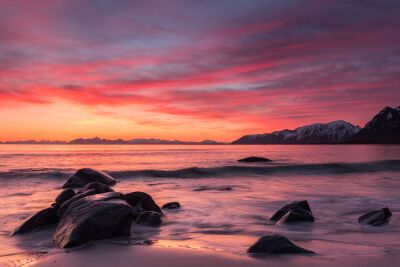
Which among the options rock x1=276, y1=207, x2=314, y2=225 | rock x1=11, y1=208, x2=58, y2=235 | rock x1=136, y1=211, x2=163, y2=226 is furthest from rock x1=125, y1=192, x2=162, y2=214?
rock x1=276, y1=207, x2=314, y2=225

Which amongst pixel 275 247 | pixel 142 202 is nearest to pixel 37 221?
pixel 142 202

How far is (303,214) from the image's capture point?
9.34 meters

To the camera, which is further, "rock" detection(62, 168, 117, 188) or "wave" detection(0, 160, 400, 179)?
"wave" detection(0, 160, 400, 179)

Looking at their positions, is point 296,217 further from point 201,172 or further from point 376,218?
point 201,172

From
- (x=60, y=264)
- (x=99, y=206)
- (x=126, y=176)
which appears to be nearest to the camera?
(x=60, y=264)

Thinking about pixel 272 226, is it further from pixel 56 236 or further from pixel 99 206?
pixel 56 236

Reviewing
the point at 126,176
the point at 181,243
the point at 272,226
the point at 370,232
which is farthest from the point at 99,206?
the point at 126,176

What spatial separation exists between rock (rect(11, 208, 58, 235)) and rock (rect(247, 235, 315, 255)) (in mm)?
5121

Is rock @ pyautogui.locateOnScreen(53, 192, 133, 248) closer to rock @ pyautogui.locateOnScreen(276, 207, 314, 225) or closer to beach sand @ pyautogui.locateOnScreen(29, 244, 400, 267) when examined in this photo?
beach sand @ pyautogui.locateOnScreen(29, 244, 400, 267)

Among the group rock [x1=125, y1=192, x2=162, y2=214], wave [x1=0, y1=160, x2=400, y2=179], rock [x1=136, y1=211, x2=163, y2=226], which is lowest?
wave [x1=0, y1=160, x2=400, y2=179]

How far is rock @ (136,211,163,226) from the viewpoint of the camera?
29.7 ft

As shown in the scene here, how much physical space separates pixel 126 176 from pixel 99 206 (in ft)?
63.3

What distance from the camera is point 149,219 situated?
9133 mm

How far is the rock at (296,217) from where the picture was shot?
909 cm
